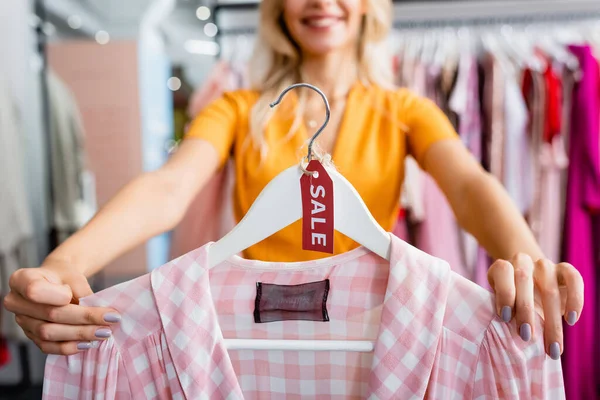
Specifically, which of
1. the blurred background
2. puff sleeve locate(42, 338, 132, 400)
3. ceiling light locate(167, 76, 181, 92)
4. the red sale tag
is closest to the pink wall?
the blurred background

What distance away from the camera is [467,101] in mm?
1379

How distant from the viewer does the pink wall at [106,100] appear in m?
1.76

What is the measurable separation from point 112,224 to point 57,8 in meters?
1.57

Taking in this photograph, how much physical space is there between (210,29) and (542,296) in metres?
1.59

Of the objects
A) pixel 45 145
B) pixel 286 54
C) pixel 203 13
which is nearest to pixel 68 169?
pixel 45 145

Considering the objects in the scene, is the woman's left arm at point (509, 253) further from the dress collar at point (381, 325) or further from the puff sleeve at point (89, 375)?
the puff sleeve at point (89, 375)

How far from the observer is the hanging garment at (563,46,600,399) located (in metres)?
1.31

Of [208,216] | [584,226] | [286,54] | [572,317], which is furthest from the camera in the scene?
[584,226]

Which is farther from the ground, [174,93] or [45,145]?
[174,93]

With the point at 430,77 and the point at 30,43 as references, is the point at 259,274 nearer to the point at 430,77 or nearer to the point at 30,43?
the point at 430,77

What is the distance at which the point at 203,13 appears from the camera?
180cm

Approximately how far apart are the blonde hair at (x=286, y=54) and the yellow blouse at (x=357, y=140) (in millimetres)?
29

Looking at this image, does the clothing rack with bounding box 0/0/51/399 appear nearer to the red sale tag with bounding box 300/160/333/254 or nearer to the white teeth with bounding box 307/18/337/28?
the white teeth with bounding box 307/18/337/28

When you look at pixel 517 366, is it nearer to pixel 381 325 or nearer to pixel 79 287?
pixel 381 325
